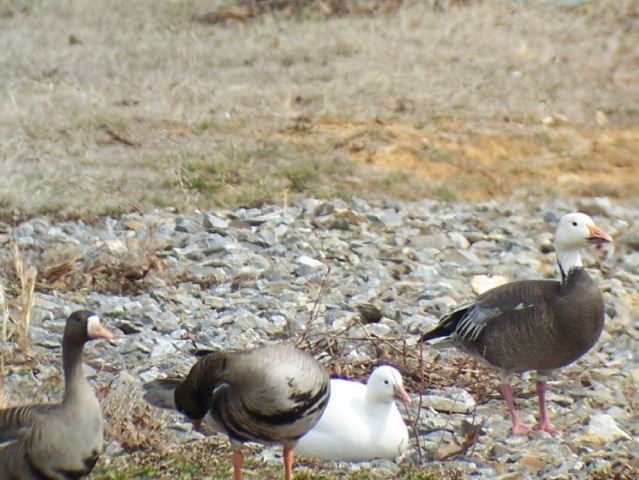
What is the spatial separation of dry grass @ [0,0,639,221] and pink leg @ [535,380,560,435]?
5.85 m

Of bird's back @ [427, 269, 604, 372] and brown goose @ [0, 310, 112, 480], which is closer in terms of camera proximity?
brown goose @ [0, 310, 112, 480]

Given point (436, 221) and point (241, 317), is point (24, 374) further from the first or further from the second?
point (436, 221)

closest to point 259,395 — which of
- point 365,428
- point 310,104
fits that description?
point 365,428

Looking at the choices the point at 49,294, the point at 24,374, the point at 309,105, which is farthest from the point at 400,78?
the point at 24,374

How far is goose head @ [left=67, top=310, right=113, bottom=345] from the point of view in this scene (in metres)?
7.68

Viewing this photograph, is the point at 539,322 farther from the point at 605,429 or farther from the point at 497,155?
the point at 497,155

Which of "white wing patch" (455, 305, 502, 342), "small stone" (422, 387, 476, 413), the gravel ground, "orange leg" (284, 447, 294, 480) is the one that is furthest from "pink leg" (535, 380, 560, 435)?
"orange leg" (284, 447, 294, 480)

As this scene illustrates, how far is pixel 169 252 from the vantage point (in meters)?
13.3

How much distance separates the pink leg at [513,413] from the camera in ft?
31.6

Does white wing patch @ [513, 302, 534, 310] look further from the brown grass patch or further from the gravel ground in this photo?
the brown grass patch

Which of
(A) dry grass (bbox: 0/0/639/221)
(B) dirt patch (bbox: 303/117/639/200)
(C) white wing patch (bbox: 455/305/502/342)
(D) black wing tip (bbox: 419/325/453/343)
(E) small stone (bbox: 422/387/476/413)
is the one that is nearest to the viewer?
(E) small stone (bbox: 422/387/476/413)

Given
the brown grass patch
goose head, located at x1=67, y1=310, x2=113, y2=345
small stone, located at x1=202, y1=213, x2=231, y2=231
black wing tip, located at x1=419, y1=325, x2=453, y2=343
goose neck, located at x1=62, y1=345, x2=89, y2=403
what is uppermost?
goose head, located at x1=67, y1=310, x2=113, y2=345

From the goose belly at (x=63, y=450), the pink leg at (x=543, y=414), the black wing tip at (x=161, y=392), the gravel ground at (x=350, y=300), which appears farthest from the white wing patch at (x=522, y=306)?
the goose belly at (x=63, y=450)

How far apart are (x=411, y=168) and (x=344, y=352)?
21.6ft
